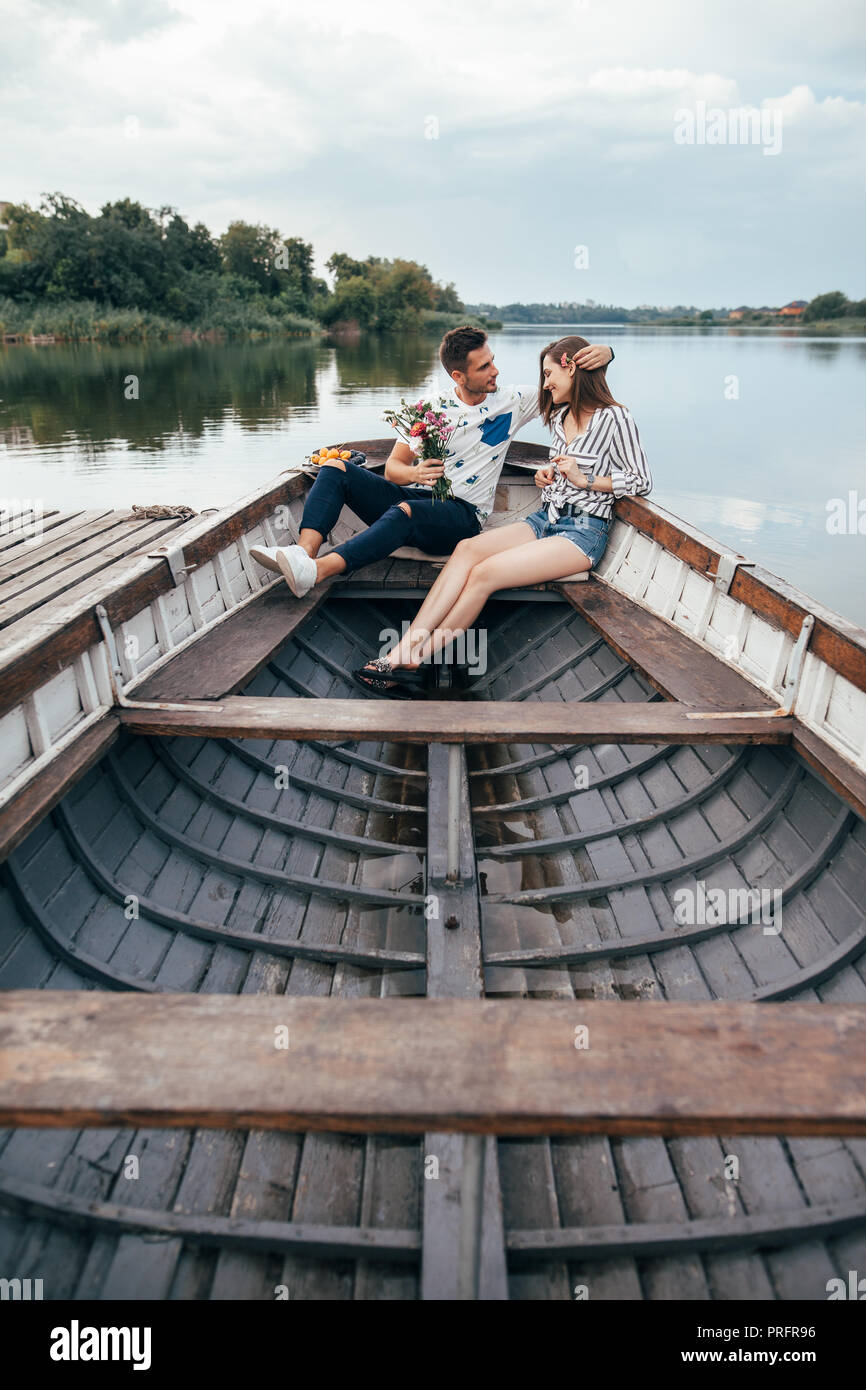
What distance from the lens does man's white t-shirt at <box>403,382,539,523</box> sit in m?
4.70

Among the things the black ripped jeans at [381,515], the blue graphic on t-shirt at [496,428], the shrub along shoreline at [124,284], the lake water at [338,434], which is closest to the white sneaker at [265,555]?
the black ripped jeans at [381,515]

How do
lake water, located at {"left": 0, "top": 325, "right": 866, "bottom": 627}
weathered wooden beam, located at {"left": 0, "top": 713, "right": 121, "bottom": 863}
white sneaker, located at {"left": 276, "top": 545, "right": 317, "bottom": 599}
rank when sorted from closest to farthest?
1. weathered wooden beam, located at {"left": 0, "top": 713, "right": 121, "bottom": 863}
2. white sneaker, located at {"left": 276, "top": 545, "right": 317, "bottom": 599}
3. lake water, located at {"left": 0, "top": 325, "right": 866, "bottom": 627}

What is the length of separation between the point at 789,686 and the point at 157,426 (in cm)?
2091

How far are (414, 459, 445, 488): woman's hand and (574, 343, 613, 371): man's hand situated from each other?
99 cm

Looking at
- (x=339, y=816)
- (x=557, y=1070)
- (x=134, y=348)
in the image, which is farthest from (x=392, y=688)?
(x=134, y=348)

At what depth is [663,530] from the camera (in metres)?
4.35

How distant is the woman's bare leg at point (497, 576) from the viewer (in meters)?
4.26

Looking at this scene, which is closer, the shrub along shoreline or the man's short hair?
the man's short hair

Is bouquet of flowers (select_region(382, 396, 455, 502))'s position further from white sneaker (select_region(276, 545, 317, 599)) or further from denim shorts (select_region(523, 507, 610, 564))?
white sneaker (select_region(276, 545, 317, 599))

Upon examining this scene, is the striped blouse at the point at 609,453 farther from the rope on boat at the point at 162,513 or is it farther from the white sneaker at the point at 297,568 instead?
the rope on boat at the point at 162,513

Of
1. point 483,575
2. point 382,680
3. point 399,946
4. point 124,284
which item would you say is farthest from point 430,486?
point 124,284

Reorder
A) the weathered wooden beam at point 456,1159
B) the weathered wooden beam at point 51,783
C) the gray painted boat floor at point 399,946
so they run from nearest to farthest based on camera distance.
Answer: the weathered wooden beam at point 456,1159, the gray painted boat floor at point 399,946, the weathered wooden beam at point 51,783

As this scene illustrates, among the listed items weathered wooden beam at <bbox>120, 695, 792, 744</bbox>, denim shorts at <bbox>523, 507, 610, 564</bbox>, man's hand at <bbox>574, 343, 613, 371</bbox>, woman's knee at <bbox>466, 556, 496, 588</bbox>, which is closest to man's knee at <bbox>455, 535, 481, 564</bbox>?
woman's knee at <bbox>466, 556, 496, 588</bbox>

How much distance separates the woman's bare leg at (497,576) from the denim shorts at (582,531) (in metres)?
0.13
